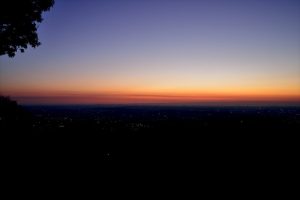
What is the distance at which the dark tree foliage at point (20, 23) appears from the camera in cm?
1755

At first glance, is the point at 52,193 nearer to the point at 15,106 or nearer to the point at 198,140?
the point at 15,106

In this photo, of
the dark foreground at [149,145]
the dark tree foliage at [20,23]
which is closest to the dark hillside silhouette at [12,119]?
the dark foreground at [149,145]

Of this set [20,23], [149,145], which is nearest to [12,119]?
[20,23]

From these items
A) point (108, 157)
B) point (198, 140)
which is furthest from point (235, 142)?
point (108, 157)

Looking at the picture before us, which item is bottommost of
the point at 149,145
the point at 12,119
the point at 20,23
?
the point at 149,145

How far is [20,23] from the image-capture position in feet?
60.6

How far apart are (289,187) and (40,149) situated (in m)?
19.1

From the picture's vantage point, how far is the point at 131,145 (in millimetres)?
35938

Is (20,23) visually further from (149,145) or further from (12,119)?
(149,145)

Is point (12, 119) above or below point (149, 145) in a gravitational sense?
above

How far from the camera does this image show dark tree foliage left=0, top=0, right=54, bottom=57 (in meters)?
17.5

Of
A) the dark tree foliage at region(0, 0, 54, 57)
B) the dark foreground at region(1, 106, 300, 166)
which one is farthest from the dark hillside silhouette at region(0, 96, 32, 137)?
the dark tree foliage at region(0, 0, 54, 57)

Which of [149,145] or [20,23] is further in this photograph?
[149,145]

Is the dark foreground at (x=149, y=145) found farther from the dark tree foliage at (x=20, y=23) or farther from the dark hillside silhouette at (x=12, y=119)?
the dark tree foliage at (x=20, y=23)
